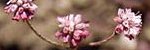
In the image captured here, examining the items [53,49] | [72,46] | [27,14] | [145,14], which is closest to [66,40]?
[72,46]

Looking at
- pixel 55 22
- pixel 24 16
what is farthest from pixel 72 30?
pixel 55 22

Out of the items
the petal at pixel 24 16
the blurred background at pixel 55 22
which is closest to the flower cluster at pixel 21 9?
the petal at pixel 24 16

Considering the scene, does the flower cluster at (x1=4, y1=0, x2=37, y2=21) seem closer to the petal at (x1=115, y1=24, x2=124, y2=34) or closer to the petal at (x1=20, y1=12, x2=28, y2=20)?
the petal at (x1=20, y1=12, x2=28, y2=20)

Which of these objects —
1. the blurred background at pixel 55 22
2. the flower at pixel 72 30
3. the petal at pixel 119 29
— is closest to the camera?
the flower at pixel 72 30

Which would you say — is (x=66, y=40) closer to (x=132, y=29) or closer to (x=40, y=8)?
(x=132, y=29)

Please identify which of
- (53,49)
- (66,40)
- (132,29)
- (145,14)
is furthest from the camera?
(145,14)

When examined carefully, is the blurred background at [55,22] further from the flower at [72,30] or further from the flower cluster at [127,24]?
the flower at [72,30]

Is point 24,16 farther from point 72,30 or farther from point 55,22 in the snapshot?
point 55,22

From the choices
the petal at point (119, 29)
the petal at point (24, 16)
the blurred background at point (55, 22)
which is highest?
the petal at point (24, 16)
